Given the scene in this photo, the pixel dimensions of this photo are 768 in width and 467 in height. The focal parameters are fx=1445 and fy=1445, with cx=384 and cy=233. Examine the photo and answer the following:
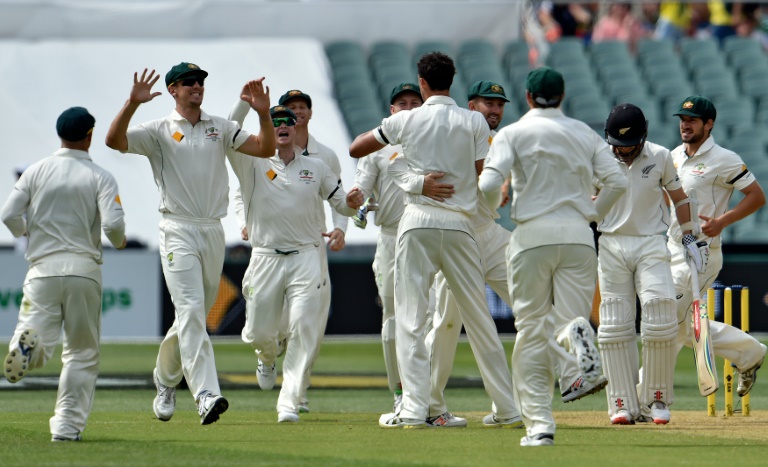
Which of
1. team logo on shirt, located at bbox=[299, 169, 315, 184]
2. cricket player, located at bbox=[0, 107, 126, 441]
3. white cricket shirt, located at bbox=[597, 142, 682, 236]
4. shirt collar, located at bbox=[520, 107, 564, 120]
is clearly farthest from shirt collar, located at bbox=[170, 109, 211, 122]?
white cricket shirt, located at bbox=[597, 142, 682, 236]

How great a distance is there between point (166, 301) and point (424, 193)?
1098 centimetres

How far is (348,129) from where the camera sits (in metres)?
25.4

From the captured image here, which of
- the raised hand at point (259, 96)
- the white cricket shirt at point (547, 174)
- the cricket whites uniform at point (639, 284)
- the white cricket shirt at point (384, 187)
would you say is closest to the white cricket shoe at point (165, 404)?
the white cricket shirt at point (384, 187)

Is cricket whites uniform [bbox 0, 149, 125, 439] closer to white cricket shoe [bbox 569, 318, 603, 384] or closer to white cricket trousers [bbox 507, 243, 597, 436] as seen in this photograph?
white cricket trousers [bbox 507, 243, 597, 436]

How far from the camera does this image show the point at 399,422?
9.56 metres

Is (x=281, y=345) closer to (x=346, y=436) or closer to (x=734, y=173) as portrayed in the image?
(x=346, y=436)

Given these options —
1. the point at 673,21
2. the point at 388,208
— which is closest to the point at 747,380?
the point at 388,208

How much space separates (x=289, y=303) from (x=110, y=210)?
7.92 ft

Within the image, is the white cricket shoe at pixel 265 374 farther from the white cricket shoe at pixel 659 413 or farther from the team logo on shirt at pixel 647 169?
the team logo on shirt at pixel 647 169

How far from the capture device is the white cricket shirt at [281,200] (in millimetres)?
10586

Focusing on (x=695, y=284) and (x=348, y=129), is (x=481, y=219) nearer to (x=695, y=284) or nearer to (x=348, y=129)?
(x=695, y=284)

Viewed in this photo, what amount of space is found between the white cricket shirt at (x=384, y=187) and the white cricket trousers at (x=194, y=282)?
4.61 ft

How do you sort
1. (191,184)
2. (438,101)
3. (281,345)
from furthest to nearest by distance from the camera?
(281,345) < (191,184) < (438,101)

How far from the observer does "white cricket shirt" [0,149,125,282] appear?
8.48 meters
